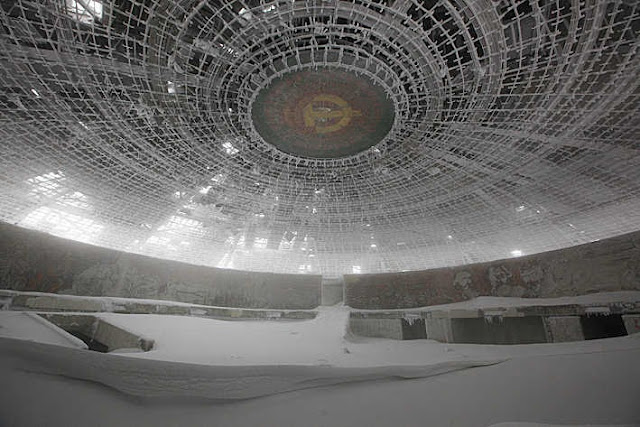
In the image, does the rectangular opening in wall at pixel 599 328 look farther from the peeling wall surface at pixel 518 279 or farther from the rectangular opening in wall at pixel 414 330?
the rectangular opening in wall at pixel 414 330

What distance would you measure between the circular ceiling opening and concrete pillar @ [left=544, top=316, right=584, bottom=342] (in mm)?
6798

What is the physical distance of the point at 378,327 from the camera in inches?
436

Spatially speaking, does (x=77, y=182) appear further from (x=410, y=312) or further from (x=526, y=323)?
(x=526, y=323)

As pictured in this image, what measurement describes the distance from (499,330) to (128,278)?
1251 cm

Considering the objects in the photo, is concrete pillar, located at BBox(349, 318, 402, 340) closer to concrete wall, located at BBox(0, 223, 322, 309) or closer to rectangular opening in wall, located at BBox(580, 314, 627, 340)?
concrete wall, located at BBox(0, 223, 322, 309)

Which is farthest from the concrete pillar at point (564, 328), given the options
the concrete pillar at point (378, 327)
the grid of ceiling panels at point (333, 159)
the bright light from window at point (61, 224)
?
the bright light from window at point (61, 224)

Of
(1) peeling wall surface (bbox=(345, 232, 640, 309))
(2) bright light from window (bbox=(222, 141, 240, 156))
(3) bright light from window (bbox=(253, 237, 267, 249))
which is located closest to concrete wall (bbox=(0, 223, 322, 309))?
(1) peeling wall surface (bbox=(345, 232, 640, 309))

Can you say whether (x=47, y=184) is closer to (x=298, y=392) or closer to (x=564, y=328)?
(x=298, y=392)

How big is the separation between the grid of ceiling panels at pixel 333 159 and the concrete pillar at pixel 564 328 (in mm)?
4902

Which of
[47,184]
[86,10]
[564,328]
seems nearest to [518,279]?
[564,328]

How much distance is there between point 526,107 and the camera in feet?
24.8

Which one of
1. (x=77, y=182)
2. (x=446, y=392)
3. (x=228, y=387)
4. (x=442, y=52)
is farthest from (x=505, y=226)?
(x=77, y=182)

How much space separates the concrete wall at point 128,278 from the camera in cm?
792

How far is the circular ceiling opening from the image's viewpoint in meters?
7.44
